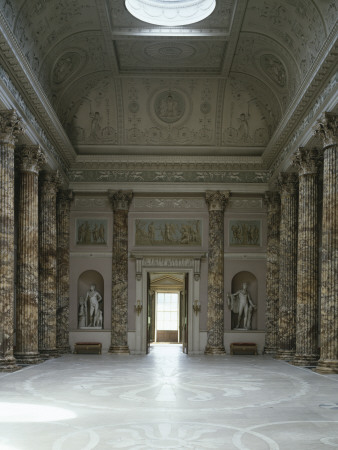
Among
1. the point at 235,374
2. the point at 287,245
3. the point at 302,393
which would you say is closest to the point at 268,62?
the point at 287,245

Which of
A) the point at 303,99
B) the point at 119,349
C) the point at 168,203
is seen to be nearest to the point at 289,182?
the point at 303,99

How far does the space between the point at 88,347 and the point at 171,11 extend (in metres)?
14.3

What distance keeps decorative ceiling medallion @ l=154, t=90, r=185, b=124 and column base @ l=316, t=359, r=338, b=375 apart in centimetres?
1443

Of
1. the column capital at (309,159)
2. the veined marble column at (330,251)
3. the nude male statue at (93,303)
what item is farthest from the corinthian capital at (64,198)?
the veined marble column at (330,251)

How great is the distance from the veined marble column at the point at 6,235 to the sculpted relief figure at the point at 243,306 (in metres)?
12.2

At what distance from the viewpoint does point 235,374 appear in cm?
1773

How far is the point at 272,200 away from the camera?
2719 centimetres

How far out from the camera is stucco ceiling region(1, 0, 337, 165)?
19.2 meters

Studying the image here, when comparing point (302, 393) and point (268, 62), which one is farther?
point (268, 62)

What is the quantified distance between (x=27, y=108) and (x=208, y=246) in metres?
11.4

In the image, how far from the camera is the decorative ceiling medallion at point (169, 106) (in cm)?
2728

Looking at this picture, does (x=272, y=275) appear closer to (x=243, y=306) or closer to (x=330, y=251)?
(x=243, y=306)

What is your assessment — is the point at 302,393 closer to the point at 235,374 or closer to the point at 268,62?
the point at 235,374

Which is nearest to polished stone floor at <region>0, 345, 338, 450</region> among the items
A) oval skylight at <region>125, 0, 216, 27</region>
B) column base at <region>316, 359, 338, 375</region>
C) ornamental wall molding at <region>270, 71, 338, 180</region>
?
column base at <region>316, 359, 338, 375</region>
